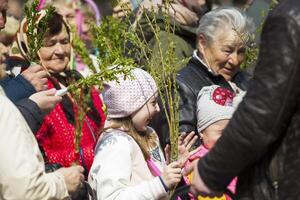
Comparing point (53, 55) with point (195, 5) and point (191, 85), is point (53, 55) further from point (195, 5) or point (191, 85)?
point (195, 5)

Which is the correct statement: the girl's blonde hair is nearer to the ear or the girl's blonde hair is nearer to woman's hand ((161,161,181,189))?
woman's hand ((161,161,181,189))

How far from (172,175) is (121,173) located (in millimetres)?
268

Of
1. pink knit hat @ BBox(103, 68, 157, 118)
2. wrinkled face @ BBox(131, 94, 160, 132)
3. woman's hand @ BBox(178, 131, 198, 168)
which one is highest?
pink knit hat @ BBox(103, 68, 157, 118)

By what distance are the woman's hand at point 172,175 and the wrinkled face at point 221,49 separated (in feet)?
4.77

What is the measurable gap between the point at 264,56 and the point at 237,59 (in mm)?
2676

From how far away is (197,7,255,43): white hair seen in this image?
6.71m

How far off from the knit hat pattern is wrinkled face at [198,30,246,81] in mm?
480

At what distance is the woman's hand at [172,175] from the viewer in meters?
5.36

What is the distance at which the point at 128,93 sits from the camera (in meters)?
5.79

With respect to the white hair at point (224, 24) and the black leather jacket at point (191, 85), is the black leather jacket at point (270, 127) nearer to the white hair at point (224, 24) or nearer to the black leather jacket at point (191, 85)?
the black leather jacket at point (191, 85)

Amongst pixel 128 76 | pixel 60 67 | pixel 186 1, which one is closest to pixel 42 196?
pixel 128 76

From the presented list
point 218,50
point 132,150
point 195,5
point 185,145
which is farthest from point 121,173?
point 195,5

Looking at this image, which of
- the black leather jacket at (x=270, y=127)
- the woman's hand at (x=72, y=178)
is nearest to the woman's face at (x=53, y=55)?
the woman's hand at (x=72, y=178)

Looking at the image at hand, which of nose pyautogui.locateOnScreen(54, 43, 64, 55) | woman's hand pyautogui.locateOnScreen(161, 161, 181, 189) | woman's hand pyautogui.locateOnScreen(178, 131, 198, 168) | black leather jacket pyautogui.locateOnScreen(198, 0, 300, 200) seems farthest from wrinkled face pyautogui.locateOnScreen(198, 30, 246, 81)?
black leather jacket pyautogui.locateOnScreen(198, 0, 300, 200)
